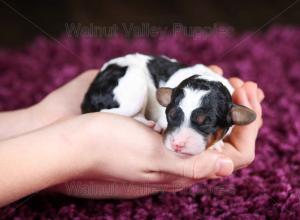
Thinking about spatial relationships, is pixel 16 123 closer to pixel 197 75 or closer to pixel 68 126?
pixel 68 126

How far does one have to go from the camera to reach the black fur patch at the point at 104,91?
175cm

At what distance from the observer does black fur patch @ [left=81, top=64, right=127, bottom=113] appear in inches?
68.7

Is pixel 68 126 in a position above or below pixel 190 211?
above

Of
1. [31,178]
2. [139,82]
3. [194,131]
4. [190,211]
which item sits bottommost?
[190,211]

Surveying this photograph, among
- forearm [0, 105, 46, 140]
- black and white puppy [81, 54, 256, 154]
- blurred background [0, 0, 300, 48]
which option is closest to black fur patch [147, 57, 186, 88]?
black and white puppy [81, 54, 256, 154]

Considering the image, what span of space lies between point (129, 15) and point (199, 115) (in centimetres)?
241

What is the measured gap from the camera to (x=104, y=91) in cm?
175

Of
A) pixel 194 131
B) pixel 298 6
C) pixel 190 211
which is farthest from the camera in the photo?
pixel 298 6

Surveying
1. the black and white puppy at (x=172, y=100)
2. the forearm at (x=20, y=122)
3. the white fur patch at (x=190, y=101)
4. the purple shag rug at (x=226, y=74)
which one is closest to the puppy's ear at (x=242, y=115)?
the black and white puppy at (x=172, y=100)

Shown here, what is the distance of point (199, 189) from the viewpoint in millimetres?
1848

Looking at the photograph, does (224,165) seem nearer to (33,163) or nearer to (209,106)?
(209,106)

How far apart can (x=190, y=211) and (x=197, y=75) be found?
0.46m

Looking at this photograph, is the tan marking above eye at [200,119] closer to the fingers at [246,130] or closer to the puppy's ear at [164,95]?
the puppy's ear at [164,95]

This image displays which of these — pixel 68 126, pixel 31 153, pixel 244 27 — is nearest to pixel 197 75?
pixel 68 126
